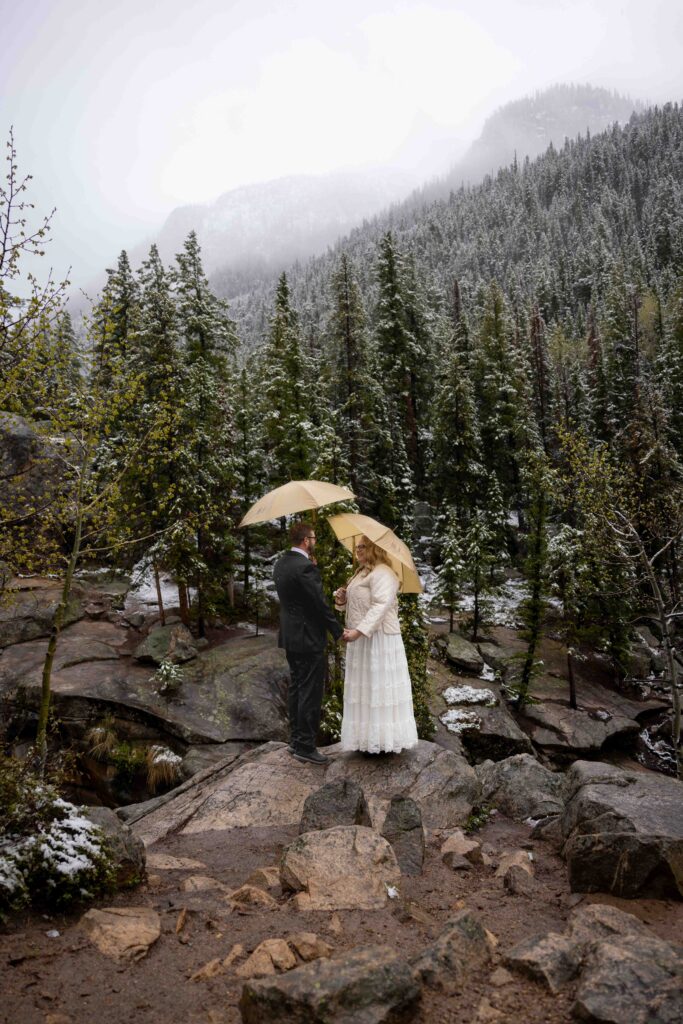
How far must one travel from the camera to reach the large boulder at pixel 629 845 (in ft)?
15.8

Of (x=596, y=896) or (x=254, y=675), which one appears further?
(x=254, y=675)

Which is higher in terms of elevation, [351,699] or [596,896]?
[351,699]

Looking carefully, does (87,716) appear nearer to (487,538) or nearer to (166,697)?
(166,697)

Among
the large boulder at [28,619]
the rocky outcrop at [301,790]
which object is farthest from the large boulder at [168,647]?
the rocky outcrop at [301,790]

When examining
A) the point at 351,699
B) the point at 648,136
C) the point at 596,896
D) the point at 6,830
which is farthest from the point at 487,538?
A: the point at 648,136

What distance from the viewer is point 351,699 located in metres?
7.47

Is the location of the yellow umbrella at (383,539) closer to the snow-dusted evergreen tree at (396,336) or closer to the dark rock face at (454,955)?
the dark rock face at (454,955)

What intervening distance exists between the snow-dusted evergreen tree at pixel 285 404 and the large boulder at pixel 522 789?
17.1 meters

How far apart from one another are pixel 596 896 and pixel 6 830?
4.91 m

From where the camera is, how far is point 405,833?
5910 millimetres

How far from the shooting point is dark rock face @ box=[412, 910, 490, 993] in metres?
3.57

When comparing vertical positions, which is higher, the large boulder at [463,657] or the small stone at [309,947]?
the small stone at [309,947]

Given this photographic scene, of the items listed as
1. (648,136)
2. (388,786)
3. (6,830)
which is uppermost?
(648,136)

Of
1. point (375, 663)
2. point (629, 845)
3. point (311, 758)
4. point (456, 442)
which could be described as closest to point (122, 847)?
point (375, 663)
